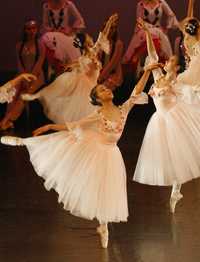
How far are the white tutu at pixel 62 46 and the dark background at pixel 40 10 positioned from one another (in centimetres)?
176

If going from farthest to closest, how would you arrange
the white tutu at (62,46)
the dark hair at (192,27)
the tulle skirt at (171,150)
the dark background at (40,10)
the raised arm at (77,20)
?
1. the dark background at (40,10)
2. the raised arm at (77,20)
3. the white tutu at (62,46)
4. the dark hair at (192,27)
5. the tulle skirt at (171,150)

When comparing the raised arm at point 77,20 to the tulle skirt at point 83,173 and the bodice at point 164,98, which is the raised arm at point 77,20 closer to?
the bodice at point 164,98

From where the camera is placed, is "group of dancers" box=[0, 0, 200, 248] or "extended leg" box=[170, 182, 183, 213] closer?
"group of dancers" box=[0, 0, 200, 248]

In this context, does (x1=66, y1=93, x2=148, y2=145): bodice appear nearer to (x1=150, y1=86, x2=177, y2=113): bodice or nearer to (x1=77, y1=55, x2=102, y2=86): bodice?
(x1=150, y1=86, x2=177, y2=113): bodice

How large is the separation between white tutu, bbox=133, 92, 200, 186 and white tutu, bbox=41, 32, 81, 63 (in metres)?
3.62

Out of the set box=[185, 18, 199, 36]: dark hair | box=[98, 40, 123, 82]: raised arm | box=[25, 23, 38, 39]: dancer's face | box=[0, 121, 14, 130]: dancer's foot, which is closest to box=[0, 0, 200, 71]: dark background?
box=[98, 40, 123, 82]: raised arm

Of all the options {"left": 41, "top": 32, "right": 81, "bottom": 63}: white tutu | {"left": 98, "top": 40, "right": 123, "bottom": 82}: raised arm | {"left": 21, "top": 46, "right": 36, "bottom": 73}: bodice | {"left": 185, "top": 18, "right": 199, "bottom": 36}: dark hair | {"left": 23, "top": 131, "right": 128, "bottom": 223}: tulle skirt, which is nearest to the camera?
{"left": 23, "top": 131, "right": 128, "bottom": 223}: tulle skirt

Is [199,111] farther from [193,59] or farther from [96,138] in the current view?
[96,138]

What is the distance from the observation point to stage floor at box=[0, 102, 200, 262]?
4.80m

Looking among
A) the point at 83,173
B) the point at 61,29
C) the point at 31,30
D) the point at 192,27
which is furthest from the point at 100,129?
the point at 61,29

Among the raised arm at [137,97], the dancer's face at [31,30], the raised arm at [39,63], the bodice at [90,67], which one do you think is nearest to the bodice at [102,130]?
the raised arm at [137,97]

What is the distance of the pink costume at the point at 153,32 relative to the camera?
930cm

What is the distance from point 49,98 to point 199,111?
147cm

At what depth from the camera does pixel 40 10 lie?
1091 cm
